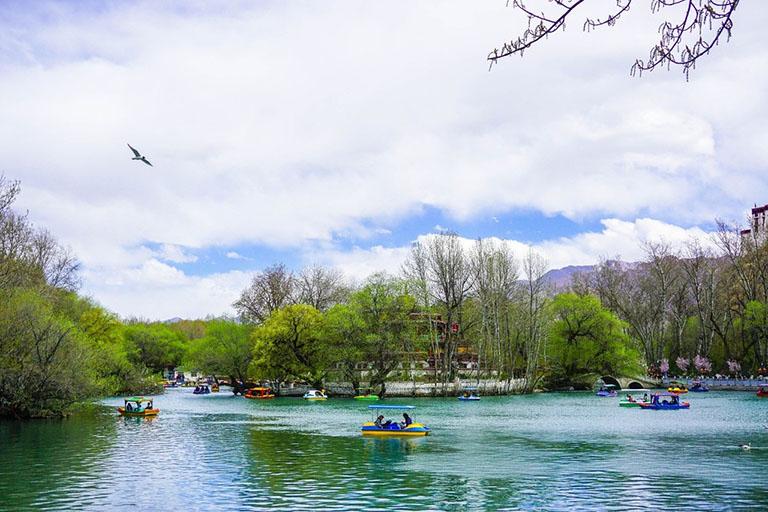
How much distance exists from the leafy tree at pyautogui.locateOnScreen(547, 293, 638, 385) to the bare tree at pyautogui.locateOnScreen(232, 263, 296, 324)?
130ft

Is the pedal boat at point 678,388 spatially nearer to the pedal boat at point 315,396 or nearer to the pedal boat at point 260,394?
the pedal boat at point 315,396

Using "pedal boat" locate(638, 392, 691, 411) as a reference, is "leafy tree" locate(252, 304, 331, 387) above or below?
above

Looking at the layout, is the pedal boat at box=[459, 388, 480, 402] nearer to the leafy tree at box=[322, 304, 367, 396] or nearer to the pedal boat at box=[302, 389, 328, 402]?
the leafy tree at box=[322, 304, 367, 396]

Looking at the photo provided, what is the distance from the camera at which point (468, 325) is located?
9250 centimetres

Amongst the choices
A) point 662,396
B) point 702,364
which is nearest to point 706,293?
point 702,364

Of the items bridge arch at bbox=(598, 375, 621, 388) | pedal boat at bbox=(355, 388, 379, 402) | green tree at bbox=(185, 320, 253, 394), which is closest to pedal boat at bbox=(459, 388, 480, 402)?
pedal boat at bbox=(355, 388, 379, 402)

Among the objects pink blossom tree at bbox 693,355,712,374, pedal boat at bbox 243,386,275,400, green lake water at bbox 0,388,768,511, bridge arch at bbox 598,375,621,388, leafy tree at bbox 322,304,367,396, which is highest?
leafy tree at bbox 322,304,367,396

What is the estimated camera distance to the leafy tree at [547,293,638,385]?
322 feet

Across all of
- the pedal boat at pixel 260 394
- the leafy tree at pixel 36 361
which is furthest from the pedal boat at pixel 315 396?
the leafy tree at pixel 36 361

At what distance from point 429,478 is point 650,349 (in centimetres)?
9355

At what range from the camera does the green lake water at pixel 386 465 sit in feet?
70.6

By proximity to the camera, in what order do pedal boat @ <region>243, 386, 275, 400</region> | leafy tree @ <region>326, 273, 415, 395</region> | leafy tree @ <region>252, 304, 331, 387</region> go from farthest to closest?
pedal boat @ <region>243, 386, 275, 400</region> < leafy tree @ <region>252, 304, 331, 387</region> < leafy tree @ <region>326, 273, 415, 395</region>

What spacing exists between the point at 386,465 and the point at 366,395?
2215 inches

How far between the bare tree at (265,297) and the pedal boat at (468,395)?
101ft
